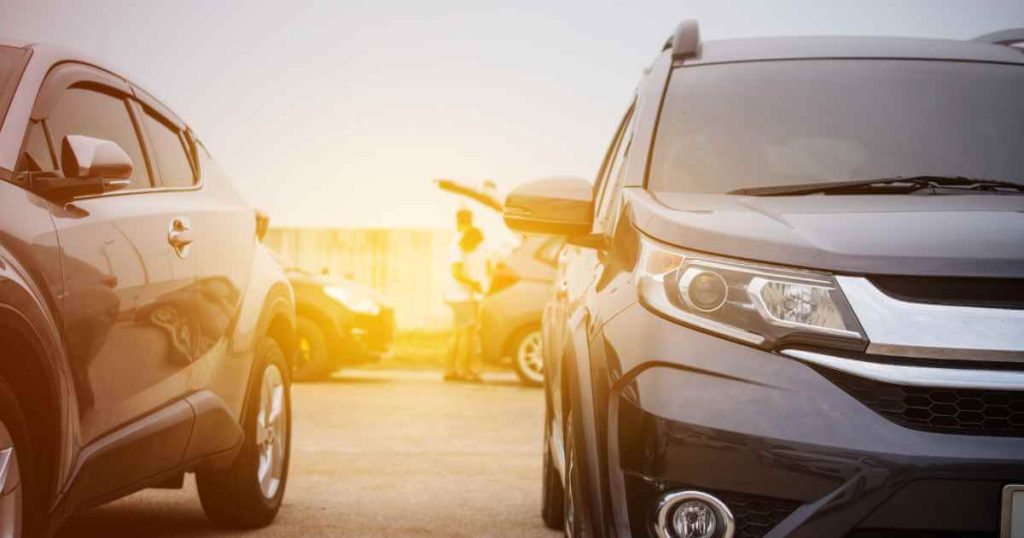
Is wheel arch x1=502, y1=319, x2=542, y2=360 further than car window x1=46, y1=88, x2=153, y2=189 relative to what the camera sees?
Yes

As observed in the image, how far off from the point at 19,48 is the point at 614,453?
226 cm

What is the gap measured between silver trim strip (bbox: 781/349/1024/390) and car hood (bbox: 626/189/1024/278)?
219 millimetres

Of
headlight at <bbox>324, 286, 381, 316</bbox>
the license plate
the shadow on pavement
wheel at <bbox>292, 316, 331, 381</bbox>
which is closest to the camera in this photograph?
the license plate

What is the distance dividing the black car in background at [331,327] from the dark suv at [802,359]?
10191 mm

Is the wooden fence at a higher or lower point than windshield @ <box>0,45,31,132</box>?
lower

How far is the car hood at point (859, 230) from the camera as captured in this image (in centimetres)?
260

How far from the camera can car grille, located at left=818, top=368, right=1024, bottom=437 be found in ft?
7.95

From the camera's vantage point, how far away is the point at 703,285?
8.96 ft

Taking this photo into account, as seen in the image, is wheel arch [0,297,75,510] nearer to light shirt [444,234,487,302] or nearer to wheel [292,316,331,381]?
wheel [292,316,331,381]

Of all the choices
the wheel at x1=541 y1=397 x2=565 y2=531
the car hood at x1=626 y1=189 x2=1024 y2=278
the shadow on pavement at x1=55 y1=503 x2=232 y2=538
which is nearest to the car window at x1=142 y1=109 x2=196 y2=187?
the shadow on pavement at x1=55 y1=503 x2=232 y2=538

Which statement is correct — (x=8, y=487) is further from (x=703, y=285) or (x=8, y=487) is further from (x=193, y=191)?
(x=193, y=191)

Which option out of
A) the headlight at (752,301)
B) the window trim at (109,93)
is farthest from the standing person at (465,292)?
the headlight at (752,301)

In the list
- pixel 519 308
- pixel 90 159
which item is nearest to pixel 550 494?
pixel 90 159

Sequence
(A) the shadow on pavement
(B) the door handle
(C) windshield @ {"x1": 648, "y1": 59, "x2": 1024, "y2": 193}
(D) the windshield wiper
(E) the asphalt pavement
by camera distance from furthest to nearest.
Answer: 1. (E) the asphalt pavement
2. (A) the shadow on pavement
3. (B) the door handle
4. (C) windshield @ {"x1": 648, "y1": 59, "x2": 1024, "y2": 193}
5. (D) the windshield wiper
